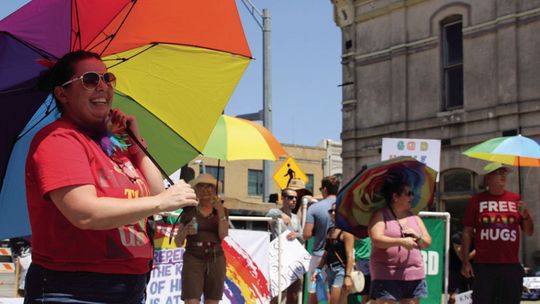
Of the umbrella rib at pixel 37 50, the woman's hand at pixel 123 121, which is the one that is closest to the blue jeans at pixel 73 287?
the woman's hand at pixel 123 121

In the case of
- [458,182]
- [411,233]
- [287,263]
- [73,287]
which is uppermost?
[458,182]

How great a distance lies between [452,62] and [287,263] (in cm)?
1371

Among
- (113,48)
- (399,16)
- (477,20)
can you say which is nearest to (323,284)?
(113,48)

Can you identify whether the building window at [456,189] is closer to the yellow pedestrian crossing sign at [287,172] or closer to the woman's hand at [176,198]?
the yellow pedestrian crossing sign at [287,172]

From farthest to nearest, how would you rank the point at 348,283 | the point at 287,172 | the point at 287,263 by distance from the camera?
the point at 287,172 < the point at 287,263 < the point at 348,283

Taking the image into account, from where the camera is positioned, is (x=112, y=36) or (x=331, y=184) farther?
(x=331, y=184)

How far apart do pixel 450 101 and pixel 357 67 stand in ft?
12.6

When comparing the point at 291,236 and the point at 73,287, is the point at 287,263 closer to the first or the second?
the point at 291,236

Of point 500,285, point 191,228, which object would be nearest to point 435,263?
point 500,285

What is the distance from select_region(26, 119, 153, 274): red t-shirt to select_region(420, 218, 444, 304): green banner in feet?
27.9

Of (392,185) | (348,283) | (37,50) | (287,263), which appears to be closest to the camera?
(37,50)

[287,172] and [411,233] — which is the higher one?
[287,172]

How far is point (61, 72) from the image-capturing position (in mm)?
3248

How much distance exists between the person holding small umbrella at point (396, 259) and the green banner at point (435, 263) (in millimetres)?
3533
